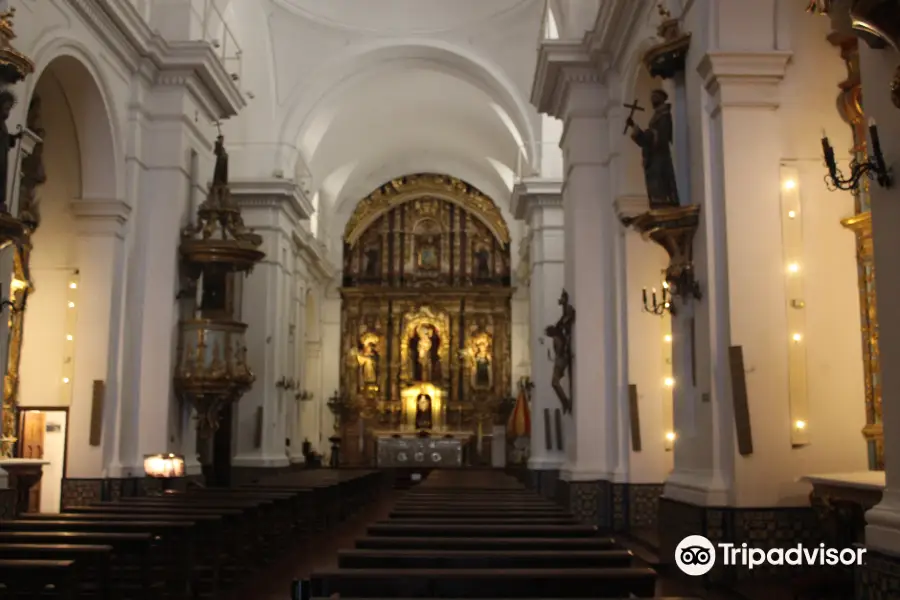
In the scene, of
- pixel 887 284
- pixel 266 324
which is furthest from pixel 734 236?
pixel 266 324

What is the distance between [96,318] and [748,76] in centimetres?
796

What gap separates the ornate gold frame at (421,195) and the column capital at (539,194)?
10.3 meters

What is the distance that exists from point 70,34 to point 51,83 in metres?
1.20

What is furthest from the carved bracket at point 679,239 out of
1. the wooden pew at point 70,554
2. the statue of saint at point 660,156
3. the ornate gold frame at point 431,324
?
the ornate gold frame at point 431,324

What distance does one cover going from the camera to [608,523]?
11227mm

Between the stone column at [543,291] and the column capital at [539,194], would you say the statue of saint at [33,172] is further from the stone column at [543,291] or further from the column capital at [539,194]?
the column capital at [539,194]

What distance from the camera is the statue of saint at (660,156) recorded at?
26.5ft

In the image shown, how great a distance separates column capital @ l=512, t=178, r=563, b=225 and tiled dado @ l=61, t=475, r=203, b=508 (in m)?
9.36

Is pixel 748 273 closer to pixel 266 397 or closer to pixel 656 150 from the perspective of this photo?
pixel 656 150

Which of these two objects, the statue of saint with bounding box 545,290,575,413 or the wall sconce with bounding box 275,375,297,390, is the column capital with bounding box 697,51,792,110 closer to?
the statue of saint with bounding box 545,290,575,413

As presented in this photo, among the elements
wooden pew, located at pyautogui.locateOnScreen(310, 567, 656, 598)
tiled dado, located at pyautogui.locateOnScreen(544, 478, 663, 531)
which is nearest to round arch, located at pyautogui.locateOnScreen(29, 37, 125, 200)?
tiled dado, located at pyautogui.locateOnScreen(544, 478, 663, 531)

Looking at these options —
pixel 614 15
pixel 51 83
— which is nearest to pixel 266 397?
pixel 51 83

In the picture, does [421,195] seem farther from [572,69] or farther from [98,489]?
[98,489]

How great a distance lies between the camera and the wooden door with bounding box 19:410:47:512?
36.9ft
